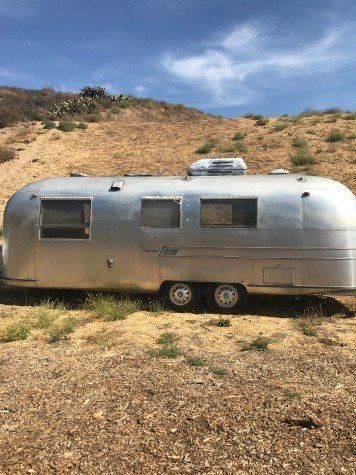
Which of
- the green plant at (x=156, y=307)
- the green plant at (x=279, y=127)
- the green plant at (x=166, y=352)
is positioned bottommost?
the green plant at (x=166, y=352)

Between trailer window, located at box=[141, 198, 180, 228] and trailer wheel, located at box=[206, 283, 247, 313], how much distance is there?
4.86 feet

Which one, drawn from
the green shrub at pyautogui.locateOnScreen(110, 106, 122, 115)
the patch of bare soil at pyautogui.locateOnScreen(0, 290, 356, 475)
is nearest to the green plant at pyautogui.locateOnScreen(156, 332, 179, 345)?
the patch of bare soil at pyautogui.locateOnScreen(0, 290, 356, 475)

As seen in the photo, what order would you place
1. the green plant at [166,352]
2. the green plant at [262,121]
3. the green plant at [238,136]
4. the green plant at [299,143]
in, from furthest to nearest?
1. the green plant at [262,121]
2. the green plant at [238,136]
3. the green plant at [299,143]
4. the green plant at [166,352]

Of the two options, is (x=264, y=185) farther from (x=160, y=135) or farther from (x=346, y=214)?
(x=160, y=135)

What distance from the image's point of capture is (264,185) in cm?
852

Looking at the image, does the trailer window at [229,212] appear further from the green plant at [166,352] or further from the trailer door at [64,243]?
the green plant at [166,352]

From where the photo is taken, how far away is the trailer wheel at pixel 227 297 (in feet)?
28.4

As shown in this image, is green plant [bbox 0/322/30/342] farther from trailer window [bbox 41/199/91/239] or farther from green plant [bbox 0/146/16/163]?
green plant [bbox 0/146/16/163]

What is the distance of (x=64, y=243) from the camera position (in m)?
8.98

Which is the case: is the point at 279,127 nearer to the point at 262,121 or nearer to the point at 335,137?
the point at 262,121

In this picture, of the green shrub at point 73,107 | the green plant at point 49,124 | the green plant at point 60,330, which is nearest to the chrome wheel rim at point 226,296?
the green plant at point 60,330

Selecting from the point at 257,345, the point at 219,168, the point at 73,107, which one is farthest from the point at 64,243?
the point at 73,107

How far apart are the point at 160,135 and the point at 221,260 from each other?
2027 centimetres

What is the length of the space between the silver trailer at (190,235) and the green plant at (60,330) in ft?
3.62
